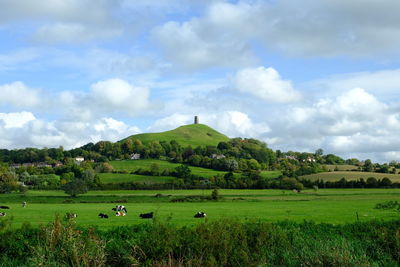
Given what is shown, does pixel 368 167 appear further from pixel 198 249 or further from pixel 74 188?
pixel 198 249

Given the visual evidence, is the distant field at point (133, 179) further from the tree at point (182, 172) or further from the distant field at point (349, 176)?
the distant field at point (349, 176)

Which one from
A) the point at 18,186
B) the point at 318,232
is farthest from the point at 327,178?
the point at 318,232

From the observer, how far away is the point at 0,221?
2036 cm

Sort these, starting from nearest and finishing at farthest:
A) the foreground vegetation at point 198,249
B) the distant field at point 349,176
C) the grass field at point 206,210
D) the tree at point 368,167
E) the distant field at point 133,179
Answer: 1. the foreground vegetation at point 198,249
2. the grass field at point 206,210
3. the distant field at point 349,176
4. the distant field at point 133,179
5. the tree at point 368,167

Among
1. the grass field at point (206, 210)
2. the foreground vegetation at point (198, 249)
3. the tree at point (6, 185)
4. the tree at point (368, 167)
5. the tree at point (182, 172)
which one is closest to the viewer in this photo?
the foreground vegetation at point (198, 249)

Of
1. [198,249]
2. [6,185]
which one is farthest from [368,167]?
[198,249]

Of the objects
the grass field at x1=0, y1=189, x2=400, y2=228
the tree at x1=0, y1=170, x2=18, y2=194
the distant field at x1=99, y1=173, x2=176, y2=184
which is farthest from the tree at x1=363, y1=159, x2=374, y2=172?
the tree at x1=0, y1=170, x2=18, y2=194

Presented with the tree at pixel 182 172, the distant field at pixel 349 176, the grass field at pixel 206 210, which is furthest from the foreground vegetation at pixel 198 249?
the tree at pixel 182 172

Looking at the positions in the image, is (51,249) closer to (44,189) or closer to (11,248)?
(11,248)

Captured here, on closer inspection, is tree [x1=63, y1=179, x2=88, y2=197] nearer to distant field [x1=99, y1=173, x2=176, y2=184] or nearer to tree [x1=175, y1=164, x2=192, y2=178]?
distant field [x1=99, y1=173, x2=176, y2=184]

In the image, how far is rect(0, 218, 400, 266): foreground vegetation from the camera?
578 inches

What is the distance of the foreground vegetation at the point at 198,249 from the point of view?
14.7 m

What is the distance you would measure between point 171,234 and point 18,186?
113918 mm

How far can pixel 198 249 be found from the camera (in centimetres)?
1562
